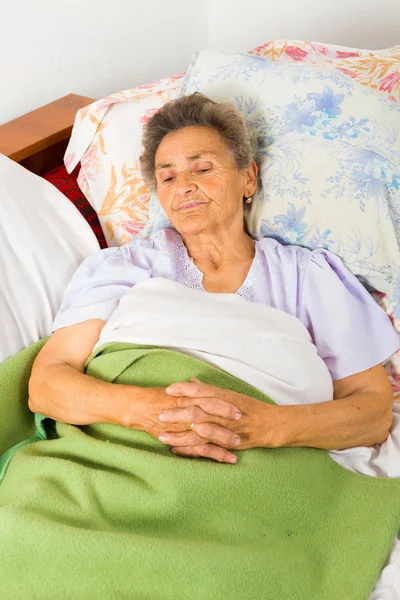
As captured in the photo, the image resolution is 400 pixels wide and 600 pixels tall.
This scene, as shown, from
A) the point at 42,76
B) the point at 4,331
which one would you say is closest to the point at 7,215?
the point at 4,331

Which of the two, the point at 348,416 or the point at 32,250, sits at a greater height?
the point at 32,250

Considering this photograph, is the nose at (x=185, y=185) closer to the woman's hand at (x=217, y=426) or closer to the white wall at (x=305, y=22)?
the woman's hand at (x=217, y=426)

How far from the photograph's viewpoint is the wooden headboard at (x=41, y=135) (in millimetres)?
1850

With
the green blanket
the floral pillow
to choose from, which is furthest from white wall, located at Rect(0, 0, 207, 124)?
the green blanket

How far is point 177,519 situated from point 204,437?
0.51 feet

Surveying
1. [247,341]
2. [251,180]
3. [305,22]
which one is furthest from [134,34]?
→ [247,341]

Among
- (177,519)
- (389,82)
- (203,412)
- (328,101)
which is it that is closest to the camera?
(177,519)

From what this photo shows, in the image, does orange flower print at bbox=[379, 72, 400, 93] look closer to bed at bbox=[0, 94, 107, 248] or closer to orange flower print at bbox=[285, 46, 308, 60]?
orange flower print at bbox=[285, 46, 308, 60]

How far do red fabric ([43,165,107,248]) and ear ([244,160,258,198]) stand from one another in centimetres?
41

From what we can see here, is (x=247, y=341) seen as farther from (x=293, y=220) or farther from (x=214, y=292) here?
(x=293, y=220)

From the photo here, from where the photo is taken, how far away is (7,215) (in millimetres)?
1641

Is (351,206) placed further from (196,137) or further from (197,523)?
(197,523)

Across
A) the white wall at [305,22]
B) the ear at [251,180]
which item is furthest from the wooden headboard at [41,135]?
the white wall at [305,22]

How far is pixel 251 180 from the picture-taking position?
175cm
